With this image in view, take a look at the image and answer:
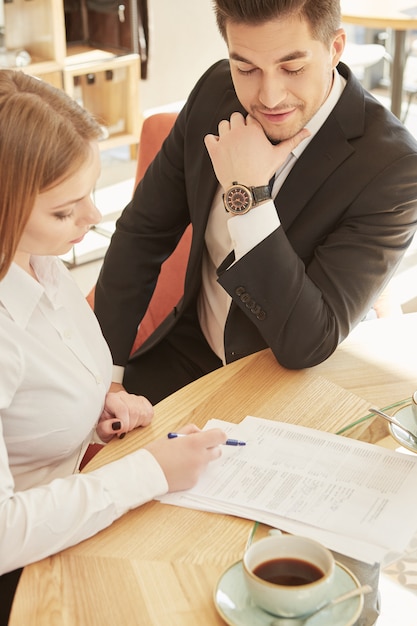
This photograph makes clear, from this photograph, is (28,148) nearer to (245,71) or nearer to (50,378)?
(50,378)

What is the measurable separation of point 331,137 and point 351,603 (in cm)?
100

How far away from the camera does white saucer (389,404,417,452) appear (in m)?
1.30

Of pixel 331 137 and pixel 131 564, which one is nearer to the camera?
pixel 131 564

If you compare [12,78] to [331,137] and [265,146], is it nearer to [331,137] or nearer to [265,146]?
[265,146]

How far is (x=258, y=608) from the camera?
96 centimetres

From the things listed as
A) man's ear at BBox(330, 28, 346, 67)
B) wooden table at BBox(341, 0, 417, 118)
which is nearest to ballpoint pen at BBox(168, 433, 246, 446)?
man's ear at BBox(330, 28, 346, 67)

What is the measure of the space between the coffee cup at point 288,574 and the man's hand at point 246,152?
0.81m

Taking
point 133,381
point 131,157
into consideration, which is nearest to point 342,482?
point 133,381

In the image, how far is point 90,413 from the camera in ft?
4.52

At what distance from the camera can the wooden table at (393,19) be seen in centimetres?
402

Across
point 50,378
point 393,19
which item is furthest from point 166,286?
point 393,19

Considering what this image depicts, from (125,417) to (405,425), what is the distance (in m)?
0.44

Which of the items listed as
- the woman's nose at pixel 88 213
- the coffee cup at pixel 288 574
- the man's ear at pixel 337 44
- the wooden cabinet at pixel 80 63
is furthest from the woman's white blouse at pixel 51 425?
the wooden cabinet at pixel 80 63

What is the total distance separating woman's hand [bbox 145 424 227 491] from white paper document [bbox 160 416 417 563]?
0.07ft
